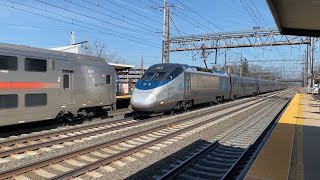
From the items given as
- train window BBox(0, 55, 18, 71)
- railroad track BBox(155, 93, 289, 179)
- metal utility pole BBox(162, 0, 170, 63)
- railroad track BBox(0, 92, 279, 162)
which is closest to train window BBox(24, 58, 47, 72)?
train window BBox(0, 55, 18, 71)

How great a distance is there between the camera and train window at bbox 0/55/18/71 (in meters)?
11.0

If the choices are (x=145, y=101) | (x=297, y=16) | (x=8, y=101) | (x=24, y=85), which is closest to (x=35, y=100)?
(x=24, y=85)

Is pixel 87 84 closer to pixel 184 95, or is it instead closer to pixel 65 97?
pixel 65 97

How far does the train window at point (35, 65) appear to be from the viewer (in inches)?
469

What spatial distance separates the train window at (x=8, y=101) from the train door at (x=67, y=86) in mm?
2412

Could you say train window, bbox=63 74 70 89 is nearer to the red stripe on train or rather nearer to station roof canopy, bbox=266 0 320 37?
the red stripe on train

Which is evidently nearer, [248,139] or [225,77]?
[248,139]

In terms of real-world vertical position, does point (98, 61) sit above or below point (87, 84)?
above

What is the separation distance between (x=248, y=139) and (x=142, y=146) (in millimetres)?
4291

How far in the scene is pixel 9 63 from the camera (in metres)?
11.2

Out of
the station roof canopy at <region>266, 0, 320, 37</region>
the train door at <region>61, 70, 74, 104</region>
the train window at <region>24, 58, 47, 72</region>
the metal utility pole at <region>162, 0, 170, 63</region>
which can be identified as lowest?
the train door at <region>61, 70, 74, 104</region>

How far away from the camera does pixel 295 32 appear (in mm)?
11219

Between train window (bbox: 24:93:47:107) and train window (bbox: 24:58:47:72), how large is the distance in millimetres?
921

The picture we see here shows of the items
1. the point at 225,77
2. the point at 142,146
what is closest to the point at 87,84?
the point at 142,146
